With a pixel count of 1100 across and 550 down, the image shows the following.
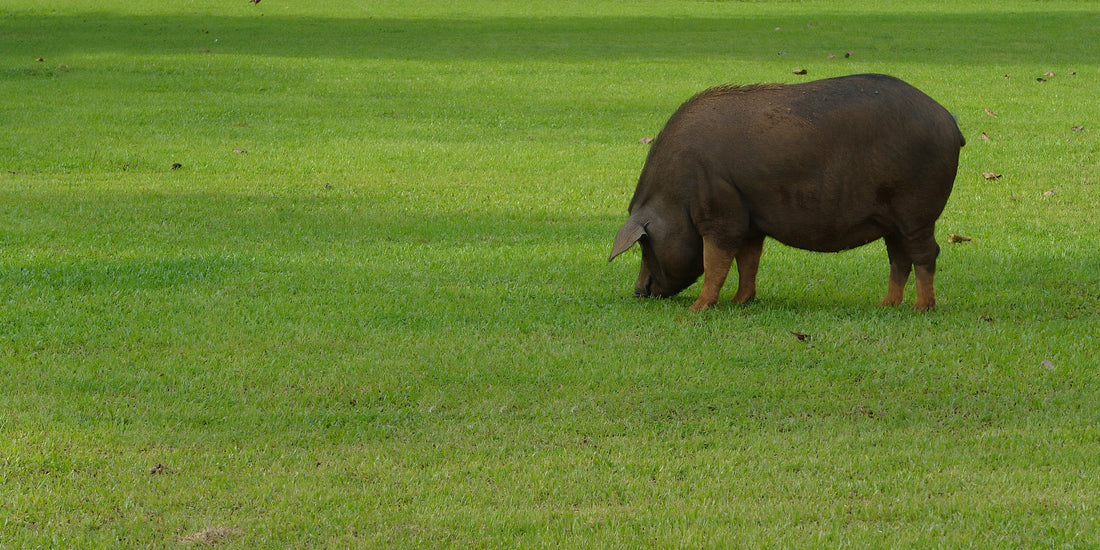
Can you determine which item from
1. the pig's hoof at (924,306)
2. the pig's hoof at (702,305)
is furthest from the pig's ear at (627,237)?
the pig's hoof at (924,306)

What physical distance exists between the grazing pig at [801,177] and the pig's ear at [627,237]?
12 millimetres

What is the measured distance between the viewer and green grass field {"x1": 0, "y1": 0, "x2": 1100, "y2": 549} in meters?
5.71

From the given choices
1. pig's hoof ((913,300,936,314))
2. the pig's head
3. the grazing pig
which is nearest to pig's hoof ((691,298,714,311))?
the grazing pig

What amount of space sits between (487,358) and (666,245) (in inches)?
92.7

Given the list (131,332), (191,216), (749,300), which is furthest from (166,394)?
(191,216)

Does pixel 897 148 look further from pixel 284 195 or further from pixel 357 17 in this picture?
pixel 357 17

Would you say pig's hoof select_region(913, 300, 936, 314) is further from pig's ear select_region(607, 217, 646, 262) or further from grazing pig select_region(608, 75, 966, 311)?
pig's ear select_region(607, 217, 646, 262)

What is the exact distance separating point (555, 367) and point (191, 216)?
7.06 meters

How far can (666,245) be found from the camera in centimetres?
985

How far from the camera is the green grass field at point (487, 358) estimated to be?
225 inches

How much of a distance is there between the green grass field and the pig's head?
0.40 metres

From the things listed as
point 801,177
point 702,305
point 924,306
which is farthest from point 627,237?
point 924,306

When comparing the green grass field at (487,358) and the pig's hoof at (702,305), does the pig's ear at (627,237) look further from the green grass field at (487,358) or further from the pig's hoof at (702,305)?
the pig's hoof at (702,305)

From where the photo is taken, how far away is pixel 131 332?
28.6ft
